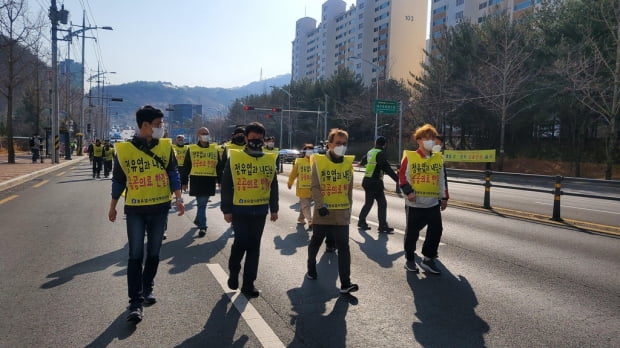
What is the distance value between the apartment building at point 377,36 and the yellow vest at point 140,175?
8759 cm

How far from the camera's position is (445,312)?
4824 millimetres

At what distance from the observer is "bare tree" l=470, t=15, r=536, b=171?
113 ft

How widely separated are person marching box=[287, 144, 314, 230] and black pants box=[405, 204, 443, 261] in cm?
322

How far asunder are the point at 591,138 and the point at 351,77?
3543 cm

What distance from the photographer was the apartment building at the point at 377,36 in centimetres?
10362

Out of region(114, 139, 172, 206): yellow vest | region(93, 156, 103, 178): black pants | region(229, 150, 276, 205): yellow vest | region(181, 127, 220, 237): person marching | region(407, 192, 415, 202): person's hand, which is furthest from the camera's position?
region(93, 156, 103, 178): black pants

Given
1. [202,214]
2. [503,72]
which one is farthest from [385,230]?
[503,72]

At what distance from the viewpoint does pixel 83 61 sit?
55.4 metres

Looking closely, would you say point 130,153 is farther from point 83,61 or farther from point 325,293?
point 83,61

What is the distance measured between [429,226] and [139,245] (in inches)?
145

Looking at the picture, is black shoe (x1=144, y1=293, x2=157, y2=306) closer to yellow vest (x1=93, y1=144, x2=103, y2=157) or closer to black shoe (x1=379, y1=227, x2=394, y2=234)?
black shoe (x1=379, y1=227, x2=394, y2=234)

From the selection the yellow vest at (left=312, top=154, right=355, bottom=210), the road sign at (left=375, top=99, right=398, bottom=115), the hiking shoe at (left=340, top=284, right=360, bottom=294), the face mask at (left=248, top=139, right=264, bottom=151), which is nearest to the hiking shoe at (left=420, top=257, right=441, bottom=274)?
the hiking shoe at (left=340, top=284, right=360, bottom=294)

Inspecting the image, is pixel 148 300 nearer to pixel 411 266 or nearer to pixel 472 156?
pixel 411 266

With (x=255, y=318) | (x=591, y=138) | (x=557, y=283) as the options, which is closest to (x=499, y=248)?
(x=557, y=283)
